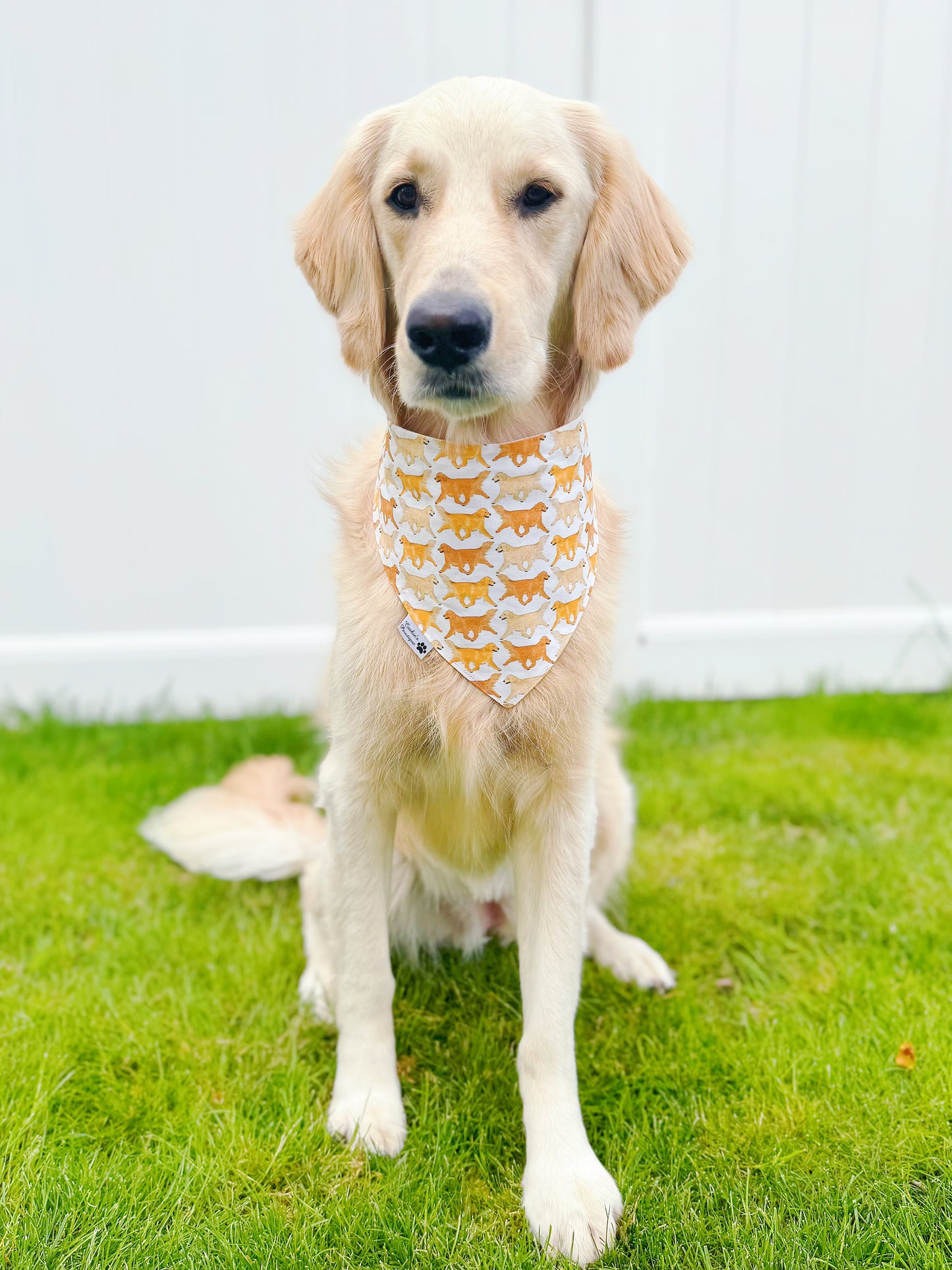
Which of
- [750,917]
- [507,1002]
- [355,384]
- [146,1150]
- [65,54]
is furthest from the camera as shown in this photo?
[355,384]

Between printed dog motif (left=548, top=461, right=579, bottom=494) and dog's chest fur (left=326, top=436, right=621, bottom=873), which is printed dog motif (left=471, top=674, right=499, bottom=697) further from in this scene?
printed dog motif (left=548, top=461, right=579, bottom=494)

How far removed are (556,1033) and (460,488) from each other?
96cm

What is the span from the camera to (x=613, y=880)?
2.41 metres

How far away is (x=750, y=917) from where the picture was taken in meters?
2.52

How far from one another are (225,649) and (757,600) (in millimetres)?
2023

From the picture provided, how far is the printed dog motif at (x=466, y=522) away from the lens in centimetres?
172

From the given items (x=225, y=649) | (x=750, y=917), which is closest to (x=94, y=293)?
(x=225, y=649)

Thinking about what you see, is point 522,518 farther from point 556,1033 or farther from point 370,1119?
point 370,1119

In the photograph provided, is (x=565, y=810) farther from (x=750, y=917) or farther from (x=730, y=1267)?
(x=750, y=917)

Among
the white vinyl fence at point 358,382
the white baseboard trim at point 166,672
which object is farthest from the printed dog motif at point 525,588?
the white baseboard trim at point 166,672

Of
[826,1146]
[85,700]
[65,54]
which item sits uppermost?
[65,54]

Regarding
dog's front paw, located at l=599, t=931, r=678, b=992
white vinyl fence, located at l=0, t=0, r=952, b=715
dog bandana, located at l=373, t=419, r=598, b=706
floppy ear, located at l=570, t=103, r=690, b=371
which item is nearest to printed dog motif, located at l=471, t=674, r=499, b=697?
dog bandana, located at l=373, t=419, r=598, b=706

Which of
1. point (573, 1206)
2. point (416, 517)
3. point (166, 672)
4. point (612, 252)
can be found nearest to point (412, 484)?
point (416, 517)

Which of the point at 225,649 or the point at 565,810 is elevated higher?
the point at 565,810
